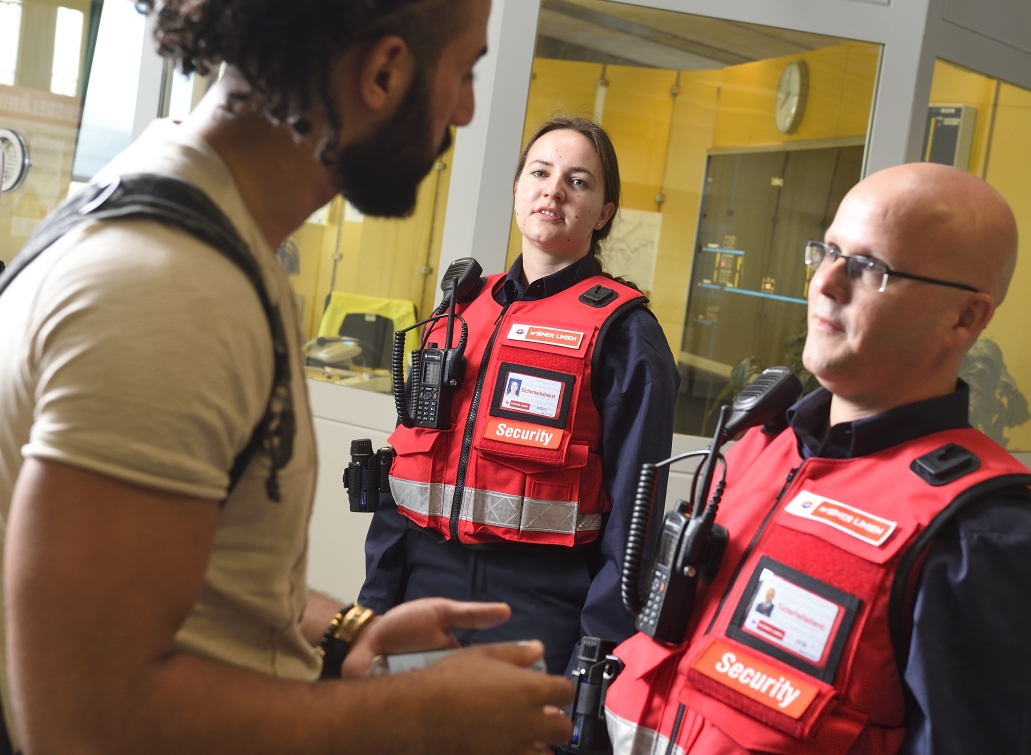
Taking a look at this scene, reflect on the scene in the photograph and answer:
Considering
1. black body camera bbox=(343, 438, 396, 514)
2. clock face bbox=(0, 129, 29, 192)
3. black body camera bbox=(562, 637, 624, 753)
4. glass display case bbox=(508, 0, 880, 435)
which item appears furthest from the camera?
clock face bbox=(0, 129, 29, 192)

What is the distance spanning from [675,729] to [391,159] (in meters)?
0.88

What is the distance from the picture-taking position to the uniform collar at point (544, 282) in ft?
7.31

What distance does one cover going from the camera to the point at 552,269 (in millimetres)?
2277

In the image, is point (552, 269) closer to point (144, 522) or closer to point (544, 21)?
point (544, 21)

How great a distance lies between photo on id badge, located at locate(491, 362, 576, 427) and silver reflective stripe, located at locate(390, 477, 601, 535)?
18cm

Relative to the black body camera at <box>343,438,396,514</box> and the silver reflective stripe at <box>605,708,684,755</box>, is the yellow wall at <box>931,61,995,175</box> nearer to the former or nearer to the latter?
the black body camera at <box>343,438,396,514</box>

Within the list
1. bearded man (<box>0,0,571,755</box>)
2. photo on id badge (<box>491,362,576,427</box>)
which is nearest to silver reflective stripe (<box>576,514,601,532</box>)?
photo on id badge (<box>491,362,576,427</box>)

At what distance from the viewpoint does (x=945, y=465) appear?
1.19 meters

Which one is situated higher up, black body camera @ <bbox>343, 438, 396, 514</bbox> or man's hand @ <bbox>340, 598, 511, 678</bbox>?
man's hand @ <bbox>340, 598, 511, 678</bbox>

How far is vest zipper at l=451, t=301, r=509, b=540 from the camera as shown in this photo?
6.67 feet

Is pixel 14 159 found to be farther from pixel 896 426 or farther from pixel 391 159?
pixel 896 426

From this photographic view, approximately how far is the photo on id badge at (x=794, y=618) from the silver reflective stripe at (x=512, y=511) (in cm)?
77

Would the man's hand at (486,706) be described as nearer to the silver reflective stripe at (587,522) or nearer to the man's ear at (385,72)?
the man's ear at (385,72)

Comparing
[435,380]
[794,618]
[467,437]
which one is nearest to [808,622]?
[794,618]
